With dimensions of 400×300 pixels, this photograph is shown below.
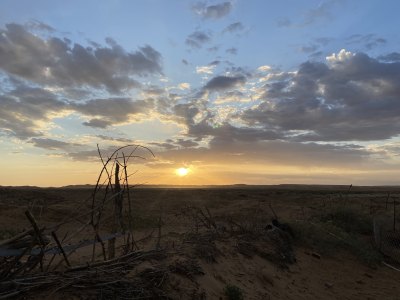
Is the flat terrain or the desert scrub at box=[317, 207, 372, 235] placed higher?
the desert scrub at box=[317, 207, 372, 235]

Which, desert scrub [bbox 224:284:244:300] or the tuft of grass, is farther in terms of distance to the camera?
the tuft of grass

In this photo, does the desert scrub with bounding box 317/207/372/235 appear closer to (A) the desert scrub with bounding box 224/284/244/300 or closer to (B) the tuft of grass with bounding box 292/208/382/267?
(B) the tuft of grass with bounding box 292/208/382/267

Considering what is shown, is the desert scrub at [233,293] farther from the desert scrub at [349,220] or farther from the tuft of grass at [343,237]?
the desert scrub at [349,220]

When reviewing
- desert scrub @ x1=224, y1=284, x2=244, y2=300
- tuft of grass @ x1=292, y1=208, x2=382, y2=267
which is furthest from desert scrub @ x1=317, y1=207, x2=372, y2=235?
desert scrub @ x1=224, y1=284, x2=244, y2=300

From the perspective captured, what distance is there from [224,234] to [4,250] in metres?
6.42

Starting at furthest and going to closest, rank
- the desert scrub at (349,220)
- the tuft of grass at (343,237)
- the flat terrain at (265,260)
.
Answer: the desert scrub at (349,220) < the tuft of grass at (343,237) < the flat terrain at (265,260)

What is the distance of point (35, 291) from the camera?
4.50 m

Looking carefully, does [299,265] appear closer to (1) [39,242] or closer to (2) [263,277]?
(2) [263,277]

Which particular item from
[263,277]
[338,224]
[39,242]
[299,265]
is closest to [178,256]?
[263,277]

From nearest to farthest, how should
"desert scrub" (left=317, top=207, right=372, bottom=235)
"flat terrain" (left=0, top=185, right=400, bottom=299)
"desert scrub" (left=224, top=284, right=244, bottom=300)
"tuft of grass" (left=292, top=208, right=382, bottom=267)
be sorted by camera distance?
"flat terrain" (left=0, top=185, right=400, bottom=299), "desert scrub" (left=224, top=284, right=244, bottom=300), "tuft of grass" (left=292, top=208, right=382, bottom=267), "desert scrub" (left=317, top=207, right=372, bottom=235)

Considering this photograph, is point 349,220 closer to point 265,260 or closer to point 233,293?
point 265,260

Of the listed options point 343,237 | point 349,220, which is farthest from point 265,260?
point 349,220

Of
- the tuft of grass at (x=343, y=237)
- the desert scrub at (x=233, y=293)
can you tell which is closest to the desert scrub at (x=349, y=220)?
the tuft of grass at (x=343, y=237)

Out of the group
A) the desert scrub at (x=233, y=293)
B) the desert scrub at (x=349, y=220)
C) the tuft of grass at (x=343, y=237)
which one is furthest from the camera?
the desert scrub at (x=349, y=220)
